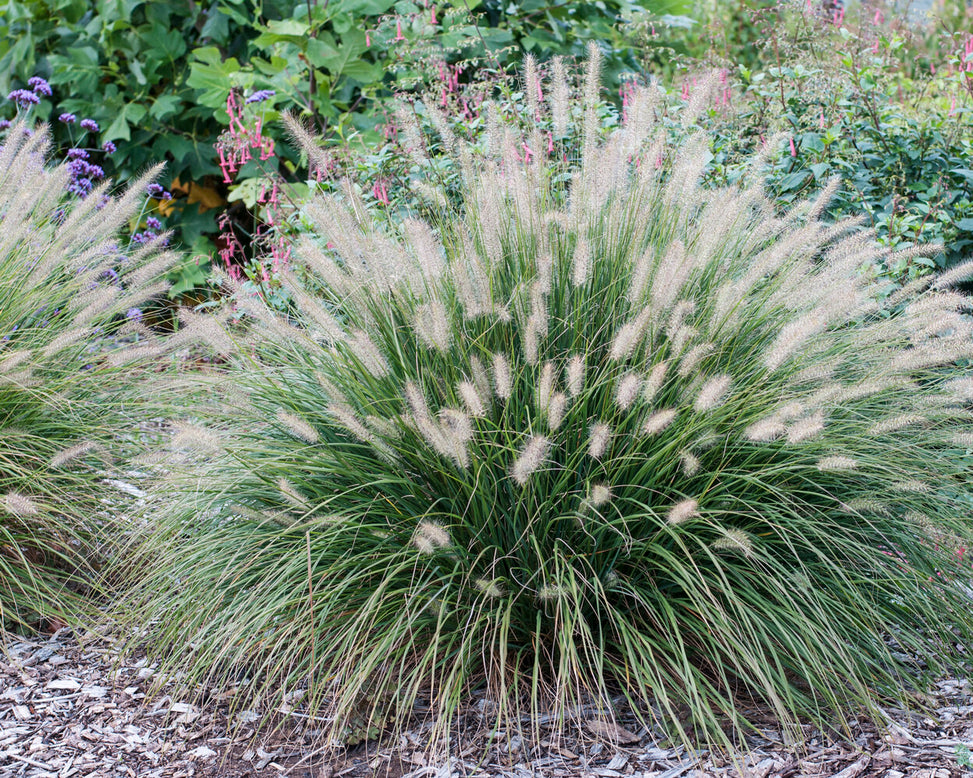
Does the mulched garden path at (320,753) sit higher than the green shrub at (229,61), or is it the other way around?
the green shrub at (229,61)

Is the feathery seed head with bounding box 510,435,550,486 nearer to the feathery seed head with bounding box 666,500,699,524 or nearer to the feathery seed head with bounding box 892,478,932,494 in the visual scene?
the feathery seed head with bounding box 666,500,699,524

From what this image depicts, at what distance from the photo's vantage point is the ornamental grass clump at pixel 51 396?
3094mm

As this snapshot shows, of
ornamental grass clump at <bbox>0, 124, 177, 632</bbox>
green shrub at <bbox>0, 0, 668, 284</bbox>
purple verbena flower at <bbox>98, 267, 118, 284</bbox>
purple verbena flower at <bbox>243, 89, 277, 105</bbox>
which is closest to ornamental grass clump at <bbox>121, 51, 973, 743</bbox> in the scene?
ornamental grass clump at <bbox>0, 124, 177, 632</bbox>

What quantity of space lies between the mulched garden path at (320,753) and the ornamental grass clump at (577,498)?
9 cm

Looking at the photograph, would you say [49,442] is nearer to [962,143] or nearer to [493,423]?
[493,423]

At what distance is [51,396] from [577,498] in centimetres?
198

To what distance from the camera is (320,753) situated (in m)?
2.45

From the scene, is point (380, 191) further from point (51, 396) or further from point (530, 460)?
point (530, 460)

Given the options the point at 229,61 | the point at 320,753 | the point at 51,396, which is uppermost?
the point at 229,61

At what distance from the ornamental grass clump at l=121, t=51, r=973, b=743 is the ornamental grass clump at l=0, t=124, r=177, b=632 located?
18.4 inches

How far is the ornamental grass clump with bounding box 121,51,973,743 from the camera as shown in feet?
7.79

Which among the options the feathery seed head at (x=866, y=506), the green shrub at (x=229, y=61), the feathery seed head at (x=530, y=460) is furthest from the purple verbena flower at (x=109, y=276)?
the feathery seed head at (x=866, y=506)

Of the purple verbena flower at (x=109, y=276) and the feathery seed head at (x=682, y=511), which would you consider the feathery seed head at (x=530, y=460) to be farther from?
the purple verbena flower at (x=109, y=276)

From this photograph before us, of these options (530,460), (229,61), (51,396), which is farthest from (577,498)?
(229,61)
